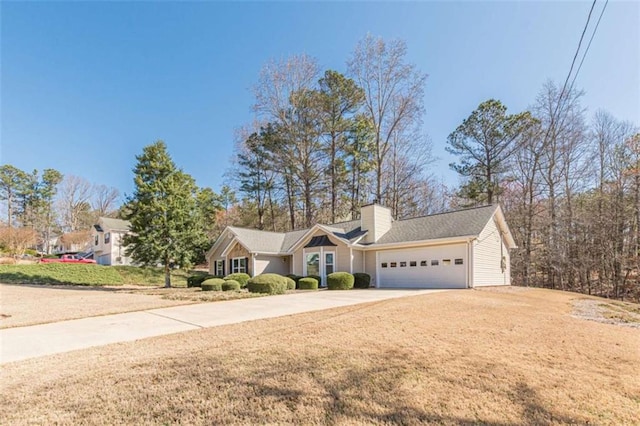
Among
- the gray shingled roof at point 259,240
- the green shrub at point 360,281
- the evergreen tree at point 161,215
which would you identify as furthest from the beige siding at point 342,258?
the evergreen tree at point 161,215

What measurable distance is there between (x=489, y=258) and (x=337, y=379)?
16.6 meters

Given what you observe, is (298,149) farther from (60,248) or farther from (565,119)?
(60,248)

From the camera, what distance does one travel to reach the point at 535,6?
7.44 metres

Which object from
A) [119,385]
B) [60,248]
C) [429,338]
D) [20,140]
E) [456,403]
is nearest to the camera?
[456,403]

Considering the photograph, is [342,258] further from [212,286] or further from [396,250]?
[212,286]

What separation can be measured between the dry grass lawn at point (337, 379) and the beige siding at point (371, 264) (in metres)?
13.1

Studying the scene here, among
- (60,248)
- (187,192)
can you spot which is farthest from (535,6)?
(60,248)

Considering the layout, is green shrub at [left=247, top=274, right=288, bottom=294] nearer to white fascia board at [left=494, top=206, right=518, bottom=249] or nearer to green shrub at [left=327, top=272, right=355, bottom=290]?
green shrub at [left=327, top=272, right=355, bottom=290]

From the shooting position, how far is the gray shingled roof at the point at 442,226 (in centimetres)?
1681

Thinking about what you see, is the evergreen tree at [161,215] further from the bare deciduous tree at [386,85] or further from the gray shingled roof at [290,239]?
the bare deciduous tree at [386,85]

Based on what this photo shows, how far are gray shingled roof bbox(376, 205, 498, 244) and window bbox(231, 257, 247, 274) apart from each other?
9058 mm

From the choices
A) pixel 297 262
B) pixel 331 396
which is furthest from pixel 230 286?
pixel 331 396

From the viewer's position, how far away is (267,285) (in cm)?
1504

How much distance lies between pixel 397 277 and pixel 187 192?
14521 mm
